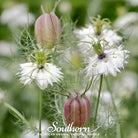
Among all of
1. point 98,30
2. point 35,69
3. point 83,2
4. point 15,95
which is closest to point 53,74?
point 35,69

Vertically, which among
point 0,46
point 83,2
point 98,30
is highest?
point 83,2

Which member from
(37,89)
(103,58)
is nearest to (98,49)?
(103,58)

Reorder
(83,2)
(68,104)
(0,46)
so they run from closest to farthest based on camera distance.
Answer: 1. (68,104)
2. (0,46)
3. (83,2)

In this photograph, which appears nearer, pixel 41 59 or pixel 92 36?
pixel 41 59

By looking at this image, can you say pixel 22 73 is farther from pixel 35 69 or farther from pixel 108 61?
pixel 108 61

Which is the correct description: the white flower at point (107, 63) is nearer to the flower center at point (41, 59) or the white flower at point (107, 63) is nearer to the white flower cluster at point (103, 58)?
the white flower cluster at point (103, 58)

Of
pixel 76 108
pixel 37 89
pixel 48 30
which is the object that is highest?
pixel 37 89

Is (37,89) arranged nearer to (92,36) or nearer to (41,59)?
(92,36)
